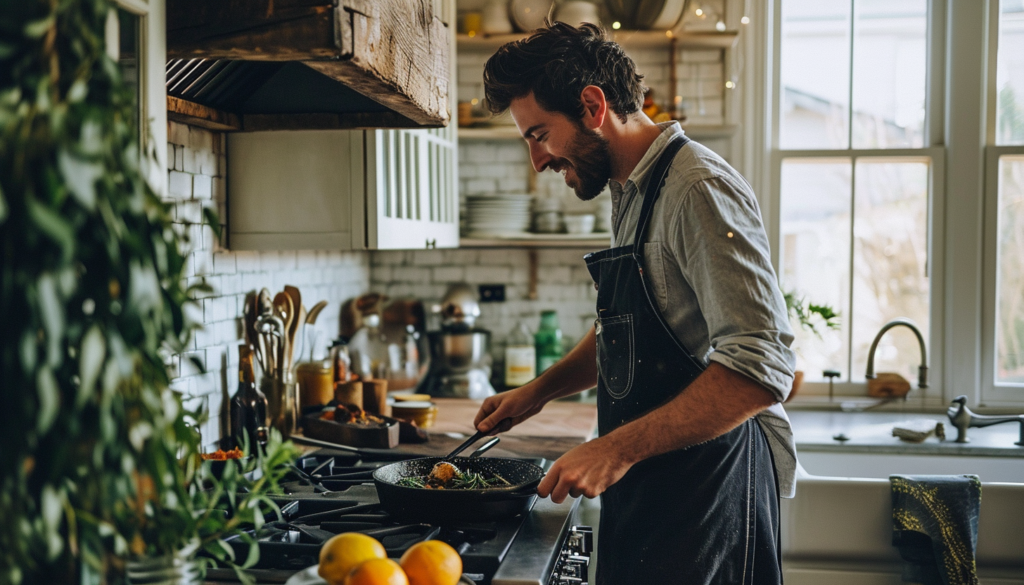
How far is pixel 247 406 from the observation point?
2.33 meters

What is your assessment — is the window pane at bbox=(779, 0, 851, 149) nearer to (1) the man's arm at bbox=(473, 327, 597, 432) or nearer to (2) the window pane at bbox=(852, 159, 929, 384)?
(2) the window pane at bbox=(852, 159, 929, 384)

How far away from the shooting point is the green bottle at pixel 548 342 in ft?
12.4

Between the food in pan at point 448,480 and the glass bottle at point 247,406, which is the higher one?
the glass bottle at point 247,406

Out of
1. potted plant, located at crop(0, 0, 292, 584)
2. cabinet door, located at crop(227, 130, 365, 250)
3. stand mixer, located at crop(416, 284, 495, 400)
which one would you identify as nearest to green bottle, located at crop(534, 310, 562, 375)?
stand mixer, located at crop(416, 284, 495, 400)

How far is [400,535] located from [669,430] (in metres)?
0.55

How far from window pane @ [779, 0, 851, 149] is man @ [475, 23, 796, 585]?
6.98 feet

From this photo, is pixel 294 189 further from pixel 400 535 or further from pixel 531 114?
pixel 400 535

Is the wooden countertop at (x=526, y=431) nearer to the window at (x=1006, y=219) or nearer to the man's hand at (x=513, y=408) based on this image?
the man's hand at (x=513, y=408)

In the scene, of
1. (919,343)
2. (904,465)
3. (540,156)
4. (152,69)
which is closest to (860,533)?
(904,465)

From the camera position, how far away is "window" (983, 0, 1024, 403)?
141 inches

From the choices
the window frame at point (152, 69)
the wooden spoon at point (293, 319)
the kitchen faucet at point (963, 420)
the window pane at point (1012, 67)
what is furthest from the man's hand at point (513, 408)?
the window pane at point (1012, 67)

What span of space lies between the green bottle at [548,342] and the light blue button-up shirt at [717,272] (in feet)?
6.47

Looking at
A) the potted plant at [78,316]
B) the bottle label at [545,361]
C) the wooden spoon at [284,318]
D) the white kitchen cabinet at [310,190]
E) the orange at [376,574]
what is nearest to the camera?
the potted plant at [78,316]

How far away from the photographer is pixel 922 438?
305cm
